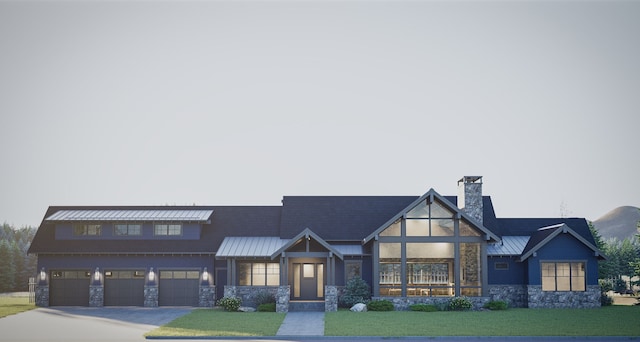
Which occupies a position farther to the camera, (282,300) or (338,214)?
(338,214)

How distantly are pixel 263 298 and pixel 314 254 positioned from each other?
12.3ft

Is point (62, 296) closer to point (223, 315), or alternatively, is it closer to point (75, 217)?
point (75, 217)

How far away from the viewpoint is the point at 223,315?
31.8 metres

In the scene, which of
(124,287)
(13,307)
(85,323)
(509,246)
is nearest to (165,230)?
(124,287)

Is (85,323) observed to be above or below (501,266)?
below

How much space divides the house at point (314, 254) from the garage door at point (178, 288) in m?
0.06

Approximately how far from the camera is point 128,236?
39.0 metres

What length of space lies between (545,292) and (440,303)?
6.11 meters

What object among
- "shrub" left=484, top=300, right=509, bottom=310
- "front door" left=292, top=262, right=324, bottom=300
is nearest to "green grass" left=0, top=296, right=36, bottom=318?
"front door" left=292, top=262, right=324, bottom=300

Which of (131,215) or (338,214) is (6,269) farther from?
(338,214)

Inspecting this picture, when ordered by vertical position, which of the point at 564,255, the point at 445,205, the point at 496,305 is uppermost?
the point at 445,205

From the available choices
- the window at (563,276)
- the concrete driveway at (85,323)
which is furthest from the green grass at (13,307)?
the window at (563,276)

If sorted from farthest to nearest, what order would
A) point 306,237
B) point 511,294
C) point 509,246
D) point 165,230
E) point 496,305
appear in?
point 165,230, point 509,246, point 511,294, point 306,237, point 496,305

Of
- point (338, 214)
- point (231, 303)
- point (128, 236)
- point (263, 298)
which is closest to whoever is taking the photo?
point (231, 303)
